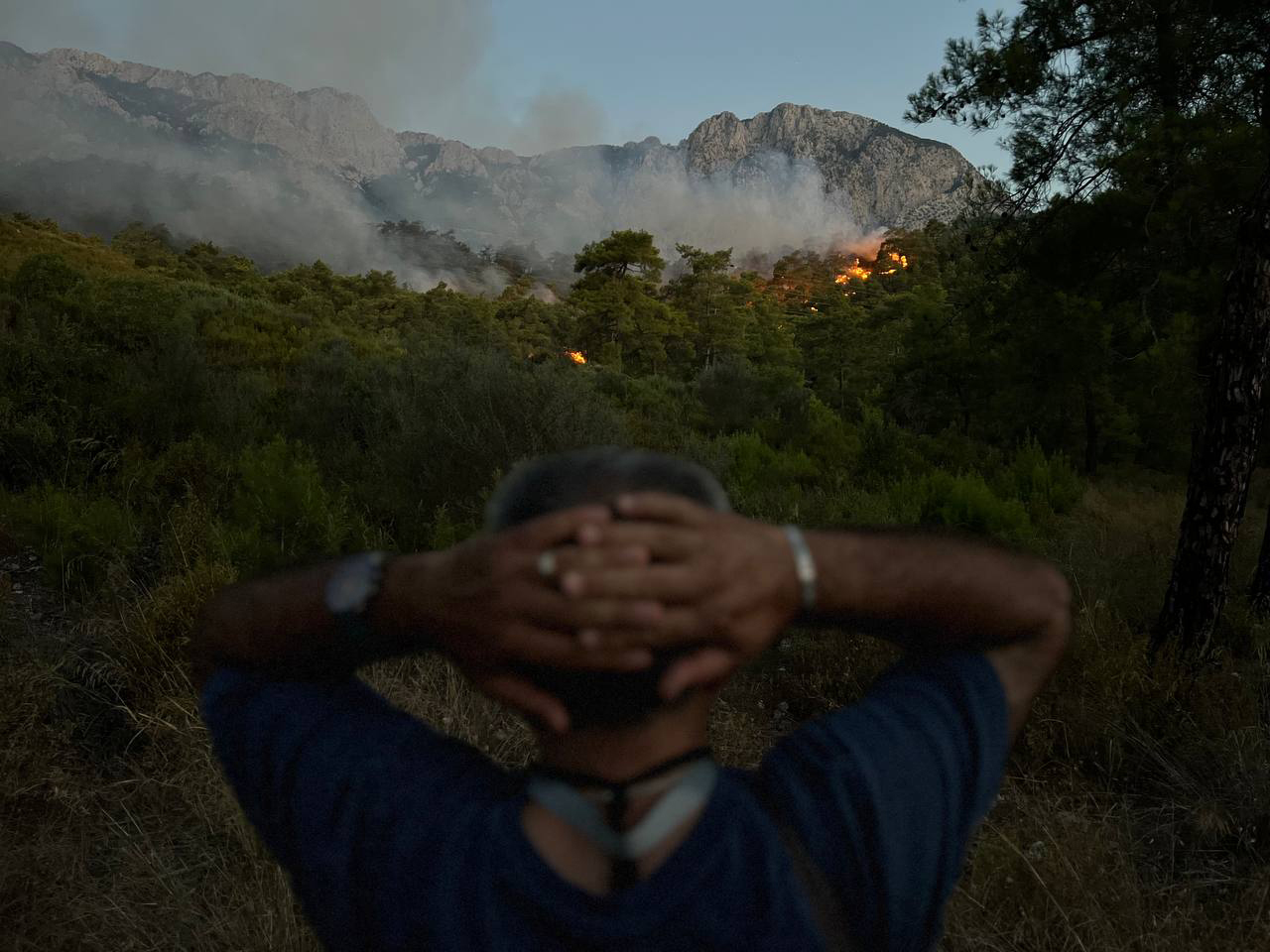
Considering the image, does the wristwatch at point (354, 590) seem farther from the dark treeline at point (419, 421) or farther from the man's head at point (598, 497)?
the dark treeline at point (419, 421)

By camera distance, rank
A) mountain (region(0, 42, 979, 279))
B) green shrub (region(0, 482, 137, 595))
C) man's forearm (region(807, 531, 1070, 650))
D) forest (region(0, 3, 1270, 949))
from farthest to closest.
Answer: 1. mountain (region(0, 42, 979, 279))
2. green shrub (region(0, 482, 137, 595))
3. forest (region(0, 3, 1270, 949))
4. man's forearm (region(807, 531, 1070, 650))

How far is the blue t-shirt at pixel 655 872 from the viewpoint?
0.58 meters

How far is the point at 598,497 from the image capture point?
1.94ft

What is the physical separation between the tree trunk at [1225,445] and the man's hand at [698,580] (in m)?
4.40

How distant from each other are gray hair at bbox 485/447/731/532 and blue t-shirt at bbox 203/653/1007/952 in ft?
0.79

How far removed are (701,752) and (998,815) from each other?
8.31 feet

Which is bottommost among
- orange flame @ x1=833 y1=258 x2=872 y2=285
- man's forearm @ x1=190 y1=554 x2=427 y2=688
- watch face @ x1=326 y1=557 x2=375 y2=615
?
man's forearm @ x1=190 y1=554 x2=427 y2=688

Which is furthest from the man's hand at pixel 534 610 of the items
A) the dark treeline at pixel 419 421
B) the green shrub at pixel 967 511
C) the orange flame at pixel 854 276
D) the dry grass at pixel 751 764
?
the orange flame at pixel 854 276

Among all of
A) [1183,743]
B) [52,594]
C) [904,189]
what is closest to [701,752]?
[1183,743]

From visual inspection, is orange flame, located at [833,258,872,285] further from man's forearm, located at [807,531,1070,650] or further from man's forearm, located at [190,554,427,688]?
man's forearm, located at [190,554,427,688]

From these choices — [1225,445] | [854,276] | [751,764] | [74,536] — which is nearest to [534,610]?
[751,764]

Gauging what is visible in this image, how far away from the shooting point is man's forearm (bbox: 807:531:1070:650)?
635mm

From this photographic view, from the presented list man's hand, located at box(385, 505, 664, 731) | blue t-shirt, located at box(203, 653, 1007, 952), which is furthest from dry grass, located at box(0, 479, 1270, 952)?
man's hand, located at box(385, 505, 664, 731)

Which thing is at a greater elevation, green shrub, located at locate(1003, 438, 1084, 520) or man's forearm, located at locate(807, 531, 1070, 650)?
man's forearm, located at locate(807, 531, 1070, 650)
